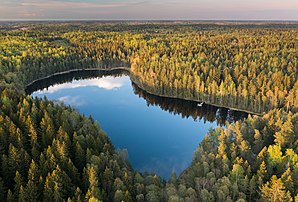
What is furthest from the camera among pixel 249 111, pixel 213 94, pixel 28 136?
pixel 213 94

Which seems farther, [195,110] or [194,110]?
[194,110]

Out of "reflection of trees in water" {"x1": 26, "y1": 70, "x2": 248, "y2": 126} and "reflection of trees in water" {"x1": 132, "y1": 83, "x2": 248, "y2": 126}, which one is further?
"reflection of trees in water" {"x1": 26, "y1": 70, "x2": 248, "y2": 126}

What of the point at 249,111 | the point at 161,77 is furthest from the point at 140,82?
the point at 249,111

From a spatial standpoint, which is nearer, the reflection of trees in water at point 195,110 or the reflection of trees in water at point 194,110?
the reflection of trees in water at point 195,110

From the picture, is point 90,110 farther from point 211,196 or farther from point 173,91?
point 211,196

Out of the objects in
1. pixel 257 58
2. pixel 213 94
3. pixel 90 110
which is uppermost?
pixel 257 58
